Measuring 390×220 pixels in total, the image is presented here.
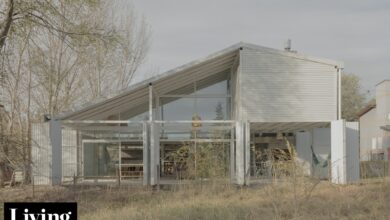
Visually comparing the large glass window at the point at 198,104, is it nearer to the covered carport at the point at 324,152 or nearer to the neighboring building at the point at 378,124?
the covered carport at the point at 324,152

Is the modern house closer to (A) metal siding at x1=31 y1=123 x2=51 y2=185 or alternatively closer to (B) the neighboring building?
(A) metal siding at x1=31 y1=123 x2=51 y2=185

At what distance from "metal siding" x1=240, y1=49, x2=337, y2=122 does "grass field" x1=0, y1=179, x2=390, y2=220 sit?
203 inches

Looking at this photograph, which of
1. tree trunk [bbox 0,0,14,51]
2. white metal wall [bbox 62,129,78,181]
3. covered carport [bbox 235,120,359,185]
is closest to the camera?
tree trunk [bbox 0,0,14,51]

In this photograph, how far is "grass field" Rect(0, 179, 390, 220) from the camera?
11.5 m

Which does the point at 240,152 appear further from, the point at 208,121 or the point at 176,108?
the point at 176,108

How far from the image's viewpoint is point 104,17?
34094 millimetres

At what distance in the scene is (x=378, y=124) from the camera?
155 feet

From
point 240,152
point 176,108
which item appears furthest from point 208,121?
point 176,108

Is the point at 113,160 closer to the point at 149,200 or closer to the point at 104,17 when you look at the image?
the point at 149,200

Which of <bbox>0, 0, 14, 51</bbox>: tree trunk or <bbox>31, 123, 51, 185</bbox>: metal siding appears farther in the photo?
<bbox>31, 123, 51, 185</bbox>: metal siding

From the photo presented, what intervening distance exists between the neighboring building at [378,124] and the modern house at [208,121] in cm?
1895

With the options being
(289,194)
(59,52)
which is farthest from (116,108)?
(289,194)

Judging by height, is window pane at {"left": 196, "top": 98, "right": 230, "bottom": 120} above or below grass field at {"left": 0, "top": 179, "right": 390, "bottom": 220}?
above

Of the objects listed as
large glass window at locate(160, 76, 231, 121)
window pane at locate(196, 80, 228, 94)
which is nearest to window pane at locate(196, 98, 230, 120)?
large glass window at locate(160, 76, 231, 121)
